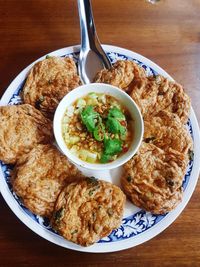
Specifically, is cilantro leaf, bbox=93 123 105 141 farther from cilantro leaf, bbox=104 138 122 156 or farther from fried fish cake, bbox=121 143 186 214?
fried fish cake, bbox=121 143 186 214

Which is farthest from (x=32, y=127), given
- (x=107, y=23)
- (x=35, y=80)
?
(x=107, y=23)

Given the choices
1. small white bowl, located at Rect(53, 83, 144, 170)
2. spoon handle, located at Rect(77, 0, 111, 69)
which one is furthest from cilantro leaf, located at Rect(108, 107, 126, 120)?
spoon handle, located at Rect(77, 0, 111, 69)

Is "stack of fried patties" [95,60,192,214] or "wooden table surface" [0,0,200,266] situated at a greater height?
"wooden table surface" [0,0,200,266]

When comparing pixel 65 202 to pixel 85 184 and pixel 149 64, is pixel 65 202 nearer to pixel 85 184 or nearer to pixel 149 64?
pixel 85 184

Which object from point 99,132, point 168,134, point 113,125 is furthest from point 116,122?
point 168,134

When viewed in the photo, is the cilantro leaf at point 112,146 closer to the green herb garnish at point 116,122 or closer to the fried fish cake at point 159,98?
the green herb garnish at point 116,122

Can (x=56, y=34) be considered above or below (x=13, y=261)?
above
